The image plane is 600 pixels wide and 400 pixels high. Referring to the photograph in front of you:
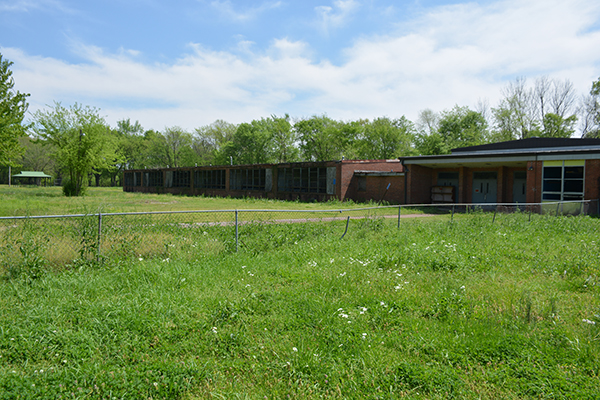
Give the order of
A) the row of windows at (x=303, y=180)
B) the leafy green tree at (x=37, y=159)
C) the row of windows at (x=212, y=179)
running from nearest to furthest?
the row of windows at (x=303, y=180), the row of windows at (x=212, y=179), the leafy green tree at (x=37, y=159)

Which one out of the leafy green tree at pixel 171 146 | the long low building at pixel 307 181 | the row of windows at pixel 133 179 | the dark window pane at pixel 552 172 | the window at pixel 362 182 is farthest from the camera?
the leafy green tree at pixel 171 146

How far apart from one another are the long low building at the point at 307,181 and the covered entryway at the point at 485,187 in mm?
5831

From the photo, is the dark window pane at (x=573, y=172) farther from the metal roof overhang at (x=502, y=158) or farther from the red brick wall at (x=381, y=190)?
the red brick wall at (x=381, y=190)

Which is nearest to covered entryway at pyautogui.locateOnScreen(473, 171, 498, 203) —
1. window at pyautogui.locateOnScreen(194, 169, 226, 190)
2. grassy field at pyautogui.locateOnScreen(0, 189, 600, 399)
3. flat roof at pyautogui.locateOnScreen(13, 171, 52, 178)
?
grassy field at pyautogui.locateOnScreen(0, 189, 600, 399)

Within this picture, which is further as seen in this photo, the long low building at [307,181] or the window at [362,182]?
the window at [362,182]

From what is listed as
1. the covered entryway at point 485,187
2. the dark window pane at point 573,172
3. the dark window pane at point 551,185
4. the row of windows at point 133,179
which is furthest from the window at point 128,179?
the dark window pane at point 573,172

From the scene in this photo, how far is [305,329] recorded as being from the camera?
181 inches

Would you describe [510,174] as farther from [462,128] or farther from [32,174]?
[32,174]

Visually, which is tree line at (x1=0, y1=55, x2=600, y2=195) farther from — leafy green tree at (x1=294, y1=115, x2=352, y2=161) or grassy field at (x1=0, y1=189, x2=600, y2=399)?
grassy field at (x1=0, y1=189, x2=600, y2=399)

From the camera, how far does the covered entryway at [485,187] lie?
27578 mm

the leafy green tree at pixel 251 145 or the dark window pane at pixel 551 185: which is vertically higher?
the leafy green tree at pixel 251 145

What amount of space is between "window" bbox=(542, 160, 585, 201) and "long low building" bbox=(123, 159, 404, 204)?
9.19m

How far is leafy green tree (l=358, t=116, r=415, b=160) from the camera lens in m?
58.8

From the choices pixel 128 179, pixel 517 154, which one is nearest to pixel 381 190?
pixel 517 154
